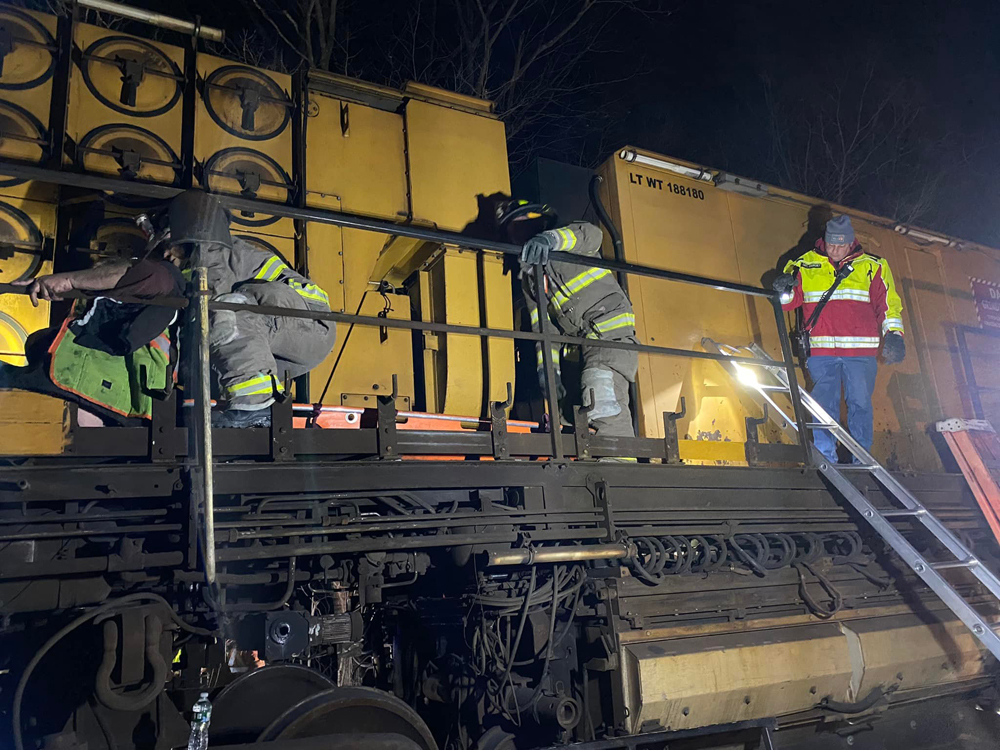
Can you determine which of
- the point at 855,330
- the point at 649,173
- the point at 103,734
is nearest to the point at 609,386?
the point at 649,173

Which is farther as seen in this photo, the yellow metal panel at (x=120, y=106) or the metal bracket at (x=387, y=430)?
the yellow metal panel at (x=120, y=106)

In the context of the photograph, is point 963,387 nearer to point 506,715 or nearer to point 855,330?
point 855,330

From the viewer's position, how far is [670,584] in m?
3.87

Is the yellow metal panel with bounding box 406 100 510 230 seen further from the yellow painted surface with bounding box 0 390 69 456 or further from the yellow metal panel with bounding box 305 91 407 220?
the yellow painted surface with bounding box 0 390 69 456

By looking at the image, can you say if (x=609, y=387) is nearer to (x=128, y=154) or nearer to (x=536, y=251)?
(x=536, y=251)

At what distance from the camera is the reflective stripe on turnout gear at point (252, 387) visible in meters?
3.11

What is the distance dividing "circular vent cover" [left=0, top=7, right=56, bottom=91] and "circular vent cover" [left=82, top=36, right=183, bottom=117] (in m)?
0.20

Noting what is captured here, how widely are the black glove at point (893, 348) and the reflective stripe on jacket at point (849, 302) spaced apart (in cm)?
5

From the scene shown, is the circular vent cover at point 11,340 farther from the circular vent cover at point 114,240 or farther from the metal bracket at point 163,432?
the metal bracket at point 163,432

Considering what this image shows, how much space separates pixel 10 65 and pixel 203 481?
9.86 ft

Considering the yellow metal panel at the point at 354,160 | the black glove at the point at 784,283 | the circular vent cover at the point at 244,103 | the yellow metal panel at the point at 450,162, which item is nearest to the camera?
the circular vent cover at the point at 244,103

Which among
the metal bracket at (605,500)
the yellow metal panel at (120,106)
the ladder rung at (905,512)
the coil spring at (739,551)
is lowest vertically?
the coil spring at (739,551)

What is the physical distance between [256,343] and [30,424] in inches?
36.3

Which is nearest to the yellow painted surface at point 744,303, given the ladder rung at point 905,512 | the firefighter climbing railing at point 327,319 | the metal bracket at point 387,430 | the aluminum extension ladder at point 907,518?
the aluminum extension ladder at point 907,518
